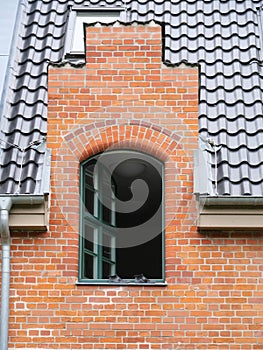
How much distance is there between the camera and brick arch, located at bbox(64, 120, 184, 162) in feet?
35.5

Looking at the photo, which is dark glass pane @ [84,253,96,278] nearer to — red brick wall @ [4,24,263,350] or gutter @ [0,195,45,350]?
red brick wall @ [4,24,263,350]

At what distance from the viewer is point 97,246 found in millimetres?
10742

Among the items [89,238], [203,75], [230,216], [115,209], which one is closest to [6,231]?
[89,238]

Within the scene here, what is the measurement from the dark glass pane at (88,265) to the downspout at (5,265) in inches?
35.0

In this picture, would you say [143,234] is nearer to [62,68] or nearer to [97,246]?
[97,246]

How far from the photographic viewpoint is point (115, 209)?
36.8ft

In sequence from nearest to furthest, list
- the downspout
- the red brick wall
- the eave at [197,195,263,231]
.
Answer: the downspout
the red brick wall
the eave at [197,195,263,231]

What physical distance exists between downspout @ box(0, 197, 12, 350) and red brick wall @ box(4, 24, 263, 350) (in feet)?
0.54

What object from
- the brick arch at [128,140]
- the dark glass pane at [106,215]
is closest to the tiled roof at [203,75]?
the brick arch at [128,140]

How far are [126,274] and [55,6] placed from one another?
3902 millimetres

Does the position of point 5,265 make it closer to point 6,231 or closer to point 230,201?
point 6,231

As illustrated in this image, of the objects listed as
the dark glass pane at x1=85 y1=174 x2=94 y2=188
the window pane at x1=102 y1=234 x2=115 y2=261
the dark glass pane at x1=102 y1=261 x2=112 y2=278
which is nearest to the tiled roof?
the dark glass pane at x1=85 y1=174 x2=94 y2=188

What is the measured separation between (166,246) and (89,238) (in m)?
0.89

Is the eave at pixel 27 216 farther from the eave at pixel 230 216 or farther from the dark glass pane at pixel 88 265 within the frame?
the eave at pixel 230 216
